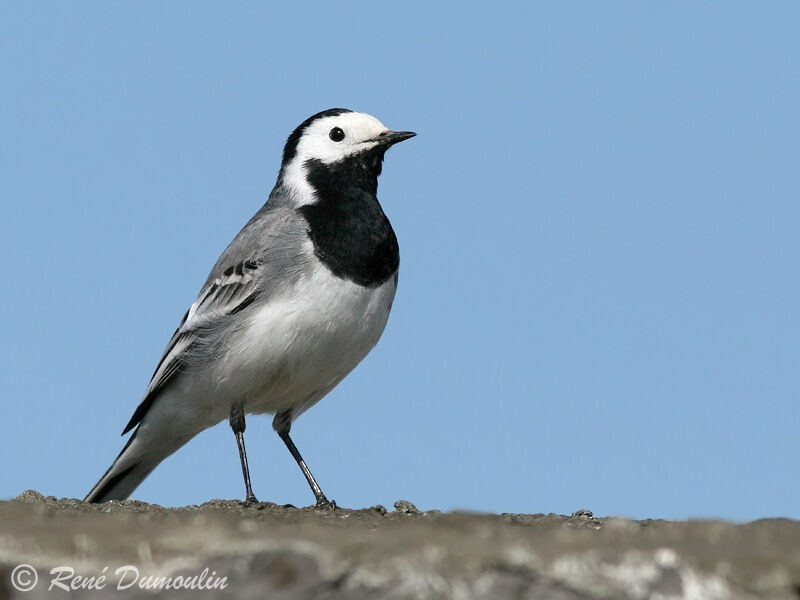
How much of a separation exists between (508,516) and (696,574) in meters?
2.36

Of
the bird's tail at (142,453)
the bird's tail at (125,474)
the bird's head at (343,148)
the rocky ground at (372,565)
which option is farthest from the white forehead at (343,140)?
the rocky ground at (372,565)

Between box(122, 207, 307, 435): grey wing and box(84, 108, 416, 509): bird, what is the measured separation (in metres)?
0.01

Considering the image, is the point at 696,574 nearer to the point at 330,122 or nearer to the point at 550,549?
the point at 550,549

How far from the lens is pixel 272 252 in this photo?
9828 millimetres

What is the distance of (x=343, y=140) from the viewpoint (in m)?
10.8

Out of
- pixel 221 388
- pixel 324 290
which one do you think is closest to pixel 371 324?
pixel 324 290

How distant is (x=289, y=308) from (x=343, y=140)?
1.97 metres

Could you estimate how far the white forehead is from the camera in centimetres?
1077

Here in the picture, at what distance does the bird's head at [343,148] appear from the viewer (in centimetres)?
1072

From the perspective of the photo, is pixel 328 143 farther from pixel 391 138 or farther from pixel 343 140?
pixel 391 138

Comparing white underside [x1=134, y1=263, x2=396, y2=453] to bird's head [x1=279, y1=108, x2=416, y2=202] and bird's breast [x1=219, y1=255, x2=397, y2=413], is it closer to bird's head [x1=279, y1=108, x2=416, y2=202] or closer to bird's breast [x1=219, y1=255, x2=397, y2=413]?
bird's breast [x1=219, y1=255, x2=397, y2=413]

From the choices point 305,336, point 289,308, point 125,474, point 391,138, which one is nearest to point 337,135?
point 391,138

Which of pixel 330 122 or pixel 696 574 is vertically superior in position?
pixel 330 122

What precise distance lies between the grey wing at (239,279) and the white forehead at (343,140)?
71 cm
